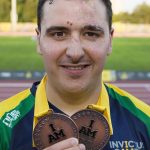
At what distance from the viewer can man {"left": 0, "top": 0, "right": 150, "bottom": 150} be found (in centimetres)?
168

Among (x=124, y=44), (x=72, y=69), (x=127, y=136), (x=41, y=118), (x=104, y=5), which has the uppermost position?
(x=104, y=5)

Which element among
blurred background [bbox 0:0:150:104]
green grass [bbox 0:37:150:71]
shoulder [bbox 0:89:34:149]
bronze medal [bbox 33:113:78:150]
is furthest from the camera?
green grass [bbox 0:37:150:71]

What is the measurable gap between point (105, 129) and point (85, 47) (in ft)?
0.98

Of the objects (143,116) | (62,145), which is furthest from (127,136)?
(62,145)

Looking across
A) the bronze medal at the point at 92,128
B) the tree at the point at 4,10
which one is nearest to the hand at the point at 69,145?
the bronze medal at the point at 92,128

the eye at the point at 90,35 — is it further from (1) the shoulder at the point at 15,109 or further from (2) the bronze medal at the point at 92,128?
(1) the shoulder at the point at 15,109

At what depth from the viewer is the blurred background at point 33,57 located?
40.3 ft

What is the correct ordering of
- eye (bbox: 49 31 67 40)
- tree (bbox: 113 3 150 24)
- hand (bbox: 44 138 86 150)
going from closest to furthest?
hand (bbox: 44 138 86 150) < eye (bbox: 49 31 67 40) < tree (bbox: 113 3 150 24)

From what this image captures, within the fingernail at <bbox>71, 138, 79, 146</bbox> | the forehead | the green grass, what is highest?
the forehead

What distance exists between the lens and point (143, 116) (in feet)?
6.36

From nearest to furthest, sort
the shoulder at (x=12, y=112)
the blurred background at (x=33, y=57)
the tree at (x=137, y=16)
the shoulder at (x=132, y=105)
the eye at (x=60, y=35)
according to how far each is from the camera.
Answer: the eye at (x=60, y=35)
the shoulder at (x=12, y=112)
the shoulder at (x=132, y=105)
the blurred background at (x=33, y=57)
the tree at (x=137, y=16)

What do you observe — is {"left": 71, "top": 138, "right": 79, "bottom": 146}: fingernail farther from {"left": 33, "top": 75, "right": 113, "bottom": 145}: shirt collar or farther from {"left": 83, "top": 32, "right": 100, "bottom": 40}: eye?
{"left": 83, "top": 32, "right": 100, "bottom": 40}: eye

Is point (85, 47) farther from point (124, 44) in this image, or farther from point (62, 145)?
point (124, 44)

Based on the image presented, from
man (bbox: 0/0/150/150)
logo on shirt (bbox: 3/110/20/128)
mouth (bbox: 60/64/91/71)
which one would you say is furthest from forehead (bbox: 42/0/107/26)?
logo on shirt (bbox: 3/110/20/128)
